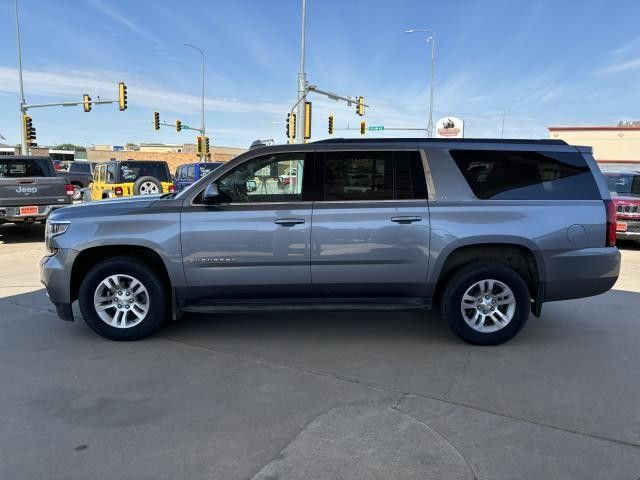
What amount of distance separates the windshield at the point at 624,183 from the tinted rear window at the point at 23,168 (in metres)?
13.1

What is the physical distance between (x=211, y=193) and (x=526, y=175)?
294cm

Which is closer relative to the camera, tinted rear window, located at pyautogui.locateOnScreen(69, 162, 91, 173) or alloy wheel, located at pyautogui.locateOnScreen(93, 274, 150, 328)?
alloy wheel, located at pyautogui.locateOnScreen(93, 274, 150, 328)

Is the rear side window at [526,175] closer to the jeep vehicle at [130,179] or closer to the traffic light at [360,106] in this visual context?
the jeep vehicle at [130,179]

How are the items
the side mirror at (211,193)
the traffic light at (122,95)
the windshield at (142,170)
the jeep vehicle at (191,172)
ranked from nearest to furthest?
the side mirror at (211,193) < the windshield at (142,170) < the jeep vehicle at (191,172) < the traffic light at (122,95)

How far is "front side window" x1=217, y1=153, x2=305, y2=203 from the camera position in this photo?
481 centimetres

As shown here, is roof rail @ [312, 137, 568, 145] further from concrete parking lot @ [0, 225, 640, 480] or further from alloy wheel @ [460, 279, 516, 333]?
concrete parking lot @ [0, 225, 640, 480]

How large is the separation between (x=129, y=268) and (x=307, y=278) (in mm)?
1662

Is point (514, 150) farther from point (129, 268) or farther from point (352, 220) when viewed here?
point (129, 268)

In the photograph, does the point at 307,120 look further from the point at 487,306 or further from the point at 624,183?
the point at 487,306

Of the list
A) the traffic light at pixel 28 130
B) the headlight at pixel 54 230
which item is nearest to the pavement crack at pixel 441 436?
the headlight at pixel 54 230

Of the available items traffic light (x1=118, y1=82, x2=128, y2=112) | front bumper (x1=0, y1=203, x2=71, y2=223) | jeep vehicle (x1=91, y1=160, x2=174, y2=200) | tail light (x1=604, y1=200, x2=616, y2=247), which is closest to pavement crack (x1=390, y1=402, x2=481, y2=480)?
tail light (x1=604, y1=200, x2=616, y2=247)

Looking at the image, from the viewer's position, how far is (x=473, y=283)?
187 inches

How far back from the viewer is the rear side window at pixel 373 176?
187 inches

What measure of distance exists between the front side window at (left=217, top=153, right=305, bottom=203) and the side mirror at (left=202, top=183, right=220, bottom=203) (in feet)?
0.50
